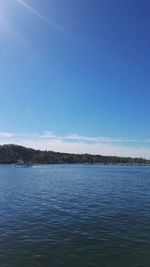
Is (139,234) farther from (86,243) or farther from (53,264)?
(53,264)

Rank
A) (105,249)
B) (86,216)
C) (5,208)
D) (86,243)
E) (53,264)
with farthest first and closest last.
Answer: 1. (5,208)
2. (86,216)
3. (86,243)
4. (105,249)
5. (53,264)

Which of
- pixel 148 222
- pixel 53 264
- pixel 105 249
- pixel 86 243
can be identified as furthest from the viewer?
pixel 148 222

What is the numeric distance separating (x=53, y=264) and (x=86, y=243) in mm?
5269

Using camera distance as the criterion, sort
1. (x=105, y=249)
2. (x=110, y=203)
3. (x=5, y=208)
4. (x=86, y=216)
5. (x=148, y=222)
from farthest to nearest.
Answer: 1. (x=110, y=203)
2. (x=5, y=208)
3. (x=86, y=216)
4. (x=148, y=222)
5. (x=105, y=249)

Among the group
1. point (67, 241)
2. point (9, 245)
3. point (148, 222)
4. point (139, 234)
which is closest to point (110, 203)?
point (148, 222)

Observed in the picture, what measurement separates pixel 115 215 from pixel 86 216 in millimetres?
4158

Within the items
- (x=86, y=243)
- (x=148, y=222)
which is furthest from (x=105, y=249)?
(x=148, y=222)

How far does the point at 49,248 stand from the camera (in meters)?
21.1

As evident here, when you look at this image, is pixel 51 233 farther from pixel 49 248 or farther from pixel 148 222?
pixel 148 222

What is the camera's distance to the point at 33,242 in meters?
22.5

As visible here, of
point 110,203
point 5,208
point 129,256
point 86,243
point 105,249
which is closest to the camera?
point 129,256

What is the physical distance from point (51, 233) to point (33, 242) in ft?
11.0

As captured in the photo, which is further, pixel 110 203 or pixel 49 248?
pixel 110 203

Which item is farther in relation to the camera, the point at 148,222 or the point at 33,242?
the point at 148,222
